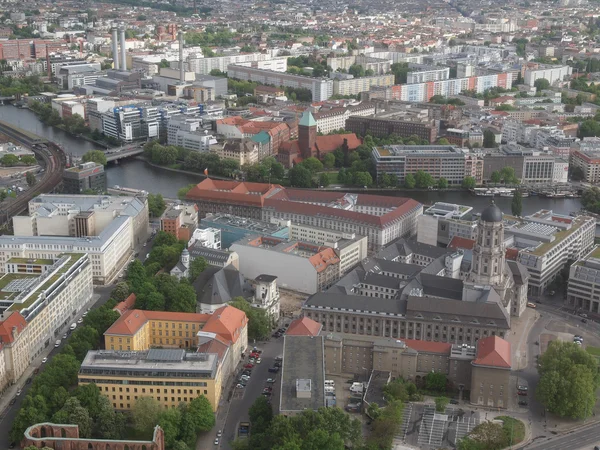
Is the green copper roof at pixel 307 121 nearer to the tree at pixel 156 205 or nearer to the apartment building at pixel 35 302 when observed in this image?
the tree at pixel 156 205

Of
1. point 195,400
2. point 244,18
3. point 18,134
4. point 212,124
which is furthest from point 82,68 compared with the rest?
point 195,400

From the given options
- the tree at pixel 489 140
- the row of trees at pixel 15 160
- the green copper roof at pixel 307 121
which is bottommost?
the row of trees at pixel 15 160

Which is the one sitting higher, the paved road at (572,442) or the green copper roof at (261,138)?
the green copper roof at (261,138)

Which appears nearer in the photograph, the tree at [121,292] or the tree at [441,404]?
the tree at [441,404]

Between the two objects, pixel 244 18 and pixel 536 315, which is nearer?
pixel 536 315

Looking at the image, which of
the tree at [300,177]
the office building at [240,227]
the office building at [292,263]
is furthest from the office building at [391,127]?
the office building at [292,263]

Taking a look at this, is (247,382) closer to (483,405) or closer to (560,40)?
(483,405)
